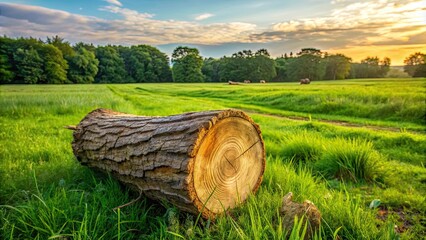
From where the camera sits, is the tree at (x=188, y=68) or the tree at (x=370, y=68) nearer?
the tree at (x=370, y=68)

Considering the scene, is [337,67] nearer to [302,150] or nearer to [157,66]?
[157,66]

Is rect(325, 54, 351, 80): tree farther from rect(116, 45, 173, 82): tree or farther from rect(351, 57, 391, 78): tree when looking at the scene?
rect(116, 45, 173, 82): tree

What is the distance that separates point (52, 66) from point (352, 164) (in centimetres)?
8188

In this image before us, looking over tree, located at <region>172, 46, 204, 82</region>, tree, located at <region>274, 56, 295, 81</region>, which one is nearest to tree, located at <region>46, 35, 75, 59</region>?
tree, located at <region>172, 46, 204, 82</region>

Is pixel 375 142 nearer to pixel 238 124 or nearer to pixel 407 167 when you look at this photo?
pixel 407 167

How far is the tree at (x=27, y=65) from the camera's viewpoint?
6600 cm

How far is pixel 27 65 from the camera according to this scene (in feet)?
220

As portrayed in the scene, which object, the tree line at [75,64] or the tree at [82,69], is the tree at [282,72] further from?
the tree at [82,69]

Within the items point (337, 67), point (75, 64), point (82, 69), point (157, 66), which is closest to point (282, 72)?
point (337, 67)

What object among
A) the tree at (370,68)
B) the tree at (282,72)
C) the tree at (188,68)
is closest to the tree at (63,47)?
the tree at (188,68)

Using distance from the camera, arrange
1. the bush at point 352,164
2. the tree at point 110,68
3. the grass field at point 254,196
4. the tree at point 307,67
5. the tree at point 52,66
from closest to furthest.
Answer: the grass field at point 254,196 → the bush at point 352,164 → the tree at point 52,66 → the tree at point 307,67 → the tree at point 110,68

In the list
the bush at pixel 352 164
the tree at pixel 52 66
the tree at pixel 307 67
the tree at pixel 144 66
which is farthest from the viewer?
the tree at pixel 144 66

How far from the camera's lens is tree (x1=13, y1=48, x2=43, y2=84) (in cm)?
6600

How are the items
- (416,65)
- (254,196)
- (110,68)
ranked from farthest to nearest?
(110,68) < (416,65) < (254,196)
